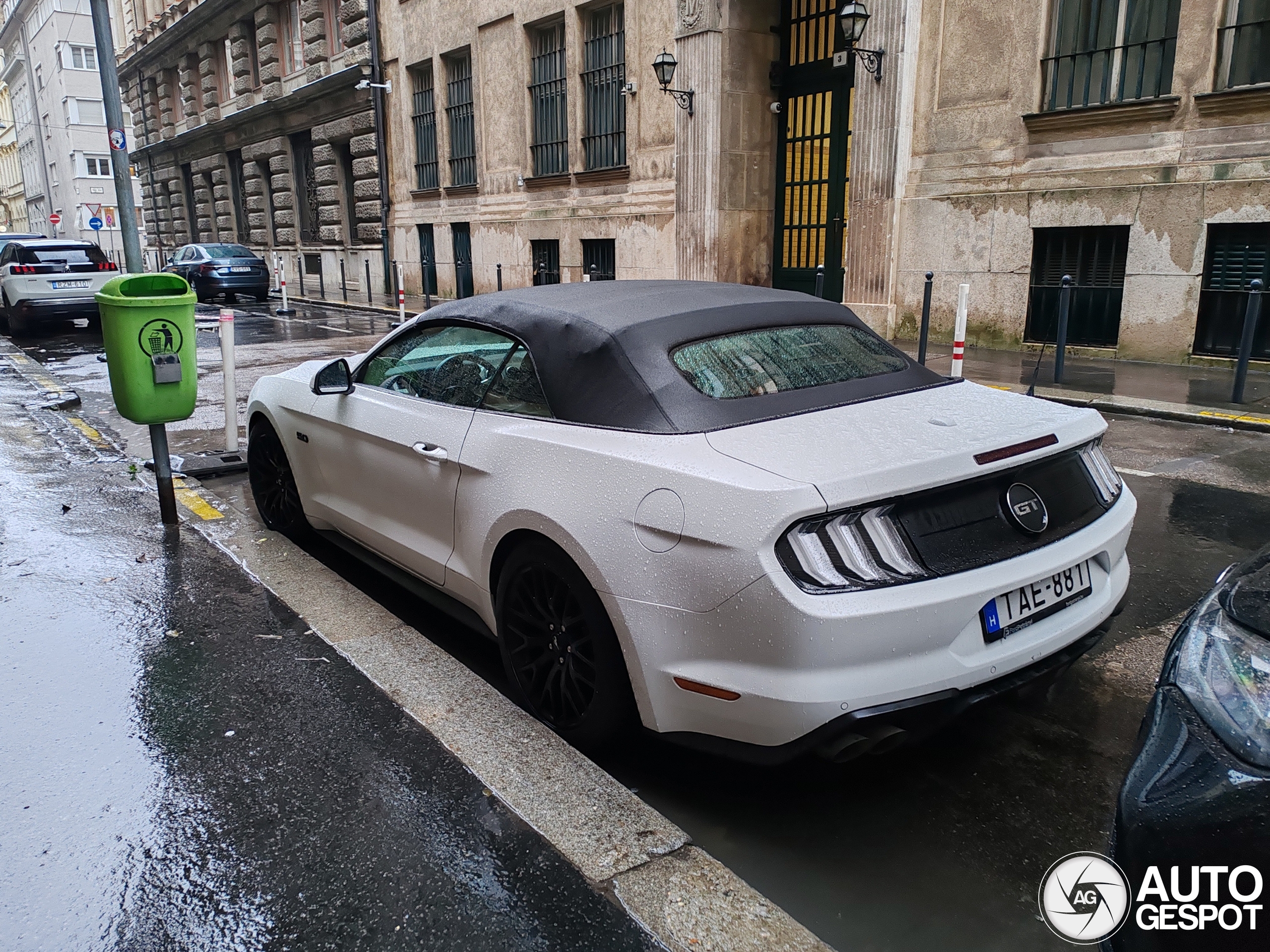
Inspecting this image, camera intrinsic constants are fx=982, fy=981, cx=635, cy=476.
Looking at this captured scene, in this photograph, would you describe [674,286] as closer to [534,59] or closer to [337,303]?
[534,59]

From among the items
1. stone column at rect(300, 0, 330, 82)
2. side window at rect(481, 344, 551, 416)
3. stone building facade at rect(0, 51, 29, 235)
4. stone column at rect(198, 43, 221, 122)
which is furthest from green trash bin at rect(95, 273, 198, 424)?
stone building facade at rect(0, 51, 29, 235)

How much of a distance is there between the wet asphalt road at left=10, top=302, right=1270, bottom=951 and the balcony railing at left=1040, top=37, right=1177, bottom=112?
9.38m

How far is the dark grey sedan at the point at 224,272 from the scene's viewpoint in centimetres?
2572

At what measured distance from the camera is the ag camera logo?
232 centimetres

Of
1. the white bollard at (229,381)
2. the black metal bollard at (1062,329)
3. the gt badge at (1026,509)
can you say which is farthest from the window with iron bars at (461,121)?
the gt badge at (1026,509)

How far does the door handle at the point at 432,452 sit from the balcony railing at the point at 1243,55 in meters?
10.8

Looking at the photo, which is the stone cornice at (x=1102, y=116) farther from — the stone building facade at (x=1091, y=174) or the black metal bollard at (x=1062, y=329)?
the black metal bollard at (x=1062, y=329)

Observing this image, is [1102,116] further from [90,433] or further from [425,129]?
[425,129]

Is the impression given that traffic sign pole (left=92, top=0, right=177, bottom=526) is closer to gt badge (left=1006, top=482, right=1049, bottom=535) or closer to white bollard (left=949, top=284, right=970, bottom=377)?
gt badge (left=1006, top=482, right=1049, bottom=535)

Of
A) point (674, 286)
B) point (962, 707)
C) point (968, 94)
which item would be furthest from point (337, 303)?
point (962, 707)

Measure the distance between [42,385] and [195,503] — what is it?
22.5 ft

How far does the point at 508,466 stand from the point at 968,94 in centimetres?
1198

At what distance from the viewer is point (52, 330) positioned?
1869 cm

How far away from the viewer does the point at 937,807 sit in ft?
9.57
